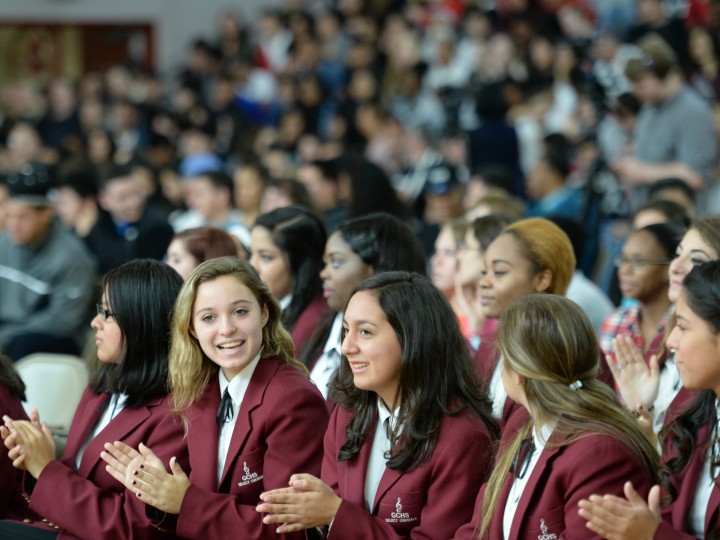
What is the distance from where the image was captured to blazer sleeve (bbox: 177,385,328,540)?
307 cm

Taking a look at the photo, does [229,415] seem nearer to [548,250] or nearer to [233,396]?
[233,396]

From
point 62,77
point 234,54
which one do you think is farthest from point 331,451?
point 62,77

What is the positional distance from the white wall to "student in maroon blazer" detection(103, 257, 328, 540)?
12569mm

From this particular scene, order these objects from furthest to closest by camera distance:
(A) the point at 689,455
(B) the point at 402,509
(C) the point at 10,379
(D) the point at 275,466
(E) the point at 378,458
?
1. (C) the point at 10,379
2. (D) the point at 275,466
3. (E) the point at 378,458
4. (B) the point at 402,509
5. (A) the point at 689,455

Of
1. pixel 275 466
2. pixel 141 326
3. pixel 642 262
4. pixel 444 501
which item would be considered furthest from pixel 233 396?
pixel 642 262

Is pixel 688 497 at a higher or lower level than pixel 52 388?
lower

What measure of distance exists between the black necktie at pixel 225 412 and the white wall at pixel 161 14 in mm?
12639

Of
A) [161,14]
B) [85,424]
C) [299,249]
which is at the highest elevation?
[161,14]

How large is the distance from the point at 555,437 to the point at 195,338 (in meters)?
1.18

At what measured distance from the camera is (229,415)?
3.26m

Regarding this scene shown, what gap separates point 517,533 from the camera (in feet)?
8.67

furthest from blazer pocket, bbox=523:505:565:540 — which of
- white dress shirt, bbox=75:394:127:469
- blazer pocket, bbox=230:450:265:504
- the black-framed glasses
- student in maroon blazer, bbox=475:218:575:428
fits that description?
white dress shirt, bbox=75:394:127:469

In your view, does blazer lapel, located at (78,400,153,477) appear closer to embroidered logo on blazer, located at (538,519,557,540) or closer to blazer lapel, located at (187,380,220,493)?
blazer lapel, located at (187,380,220,493)

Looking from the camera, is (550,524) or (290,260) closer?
(550,524)
